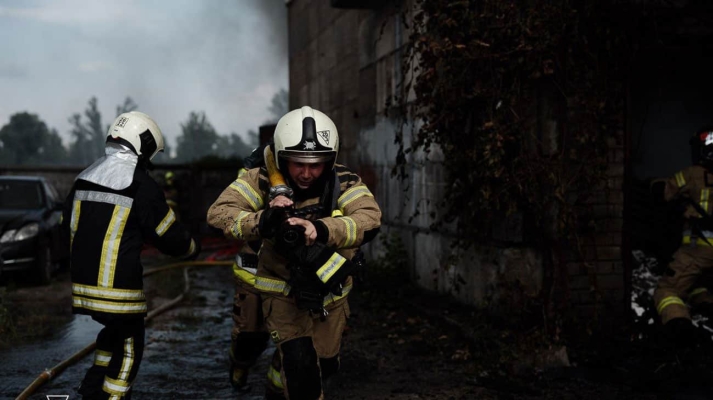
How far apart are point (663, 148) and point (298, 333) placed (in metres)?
5.53

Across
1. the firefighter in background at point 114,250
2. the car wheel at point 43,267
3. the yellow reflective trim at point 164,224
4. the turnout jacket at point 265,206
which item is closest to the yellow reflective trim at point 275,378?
the turnout jacket at point 265,206

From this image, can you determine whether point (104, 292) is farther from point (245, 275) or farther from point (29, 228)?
point (29, 228)

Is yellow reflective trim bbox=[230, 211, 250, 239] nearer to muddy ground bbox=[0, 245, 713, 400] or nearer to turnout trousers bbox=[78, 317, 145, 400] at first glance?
turnout trousers bbox=[78, 317, 145, 400]

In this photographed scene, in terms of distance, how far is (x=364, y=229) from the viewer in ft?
12.3

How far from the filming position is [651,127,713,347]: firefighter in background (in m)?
5.85

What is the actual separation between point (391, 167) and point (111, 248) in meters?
5.72

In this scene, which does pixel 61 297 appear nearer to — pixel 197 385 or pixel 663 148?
pixel 197 385

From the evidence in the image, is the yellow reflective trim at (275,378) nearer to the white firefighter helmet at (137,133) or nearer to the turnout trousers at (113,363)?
the turnout trousers at (113,363)

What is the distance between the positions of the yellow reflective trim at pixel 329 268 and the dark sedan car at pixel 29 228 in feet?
21.0

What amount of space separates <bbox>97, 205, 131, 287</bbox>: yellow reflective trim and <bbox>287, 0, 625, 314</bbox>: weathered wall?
→ 310 centimetres

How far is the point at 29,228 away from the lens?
999cm

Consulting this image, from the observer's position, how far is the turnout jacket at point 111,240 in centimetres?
400

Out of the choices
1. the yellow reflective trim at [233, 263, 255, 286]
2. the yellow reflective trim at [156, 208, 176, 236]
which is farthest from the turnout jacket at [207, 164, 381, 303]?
the yellow reflective trim at [233, 263, 255, 286]


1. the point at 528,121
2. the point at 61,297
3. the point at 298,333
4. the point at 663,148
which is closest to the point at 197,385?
the point at 298,333
